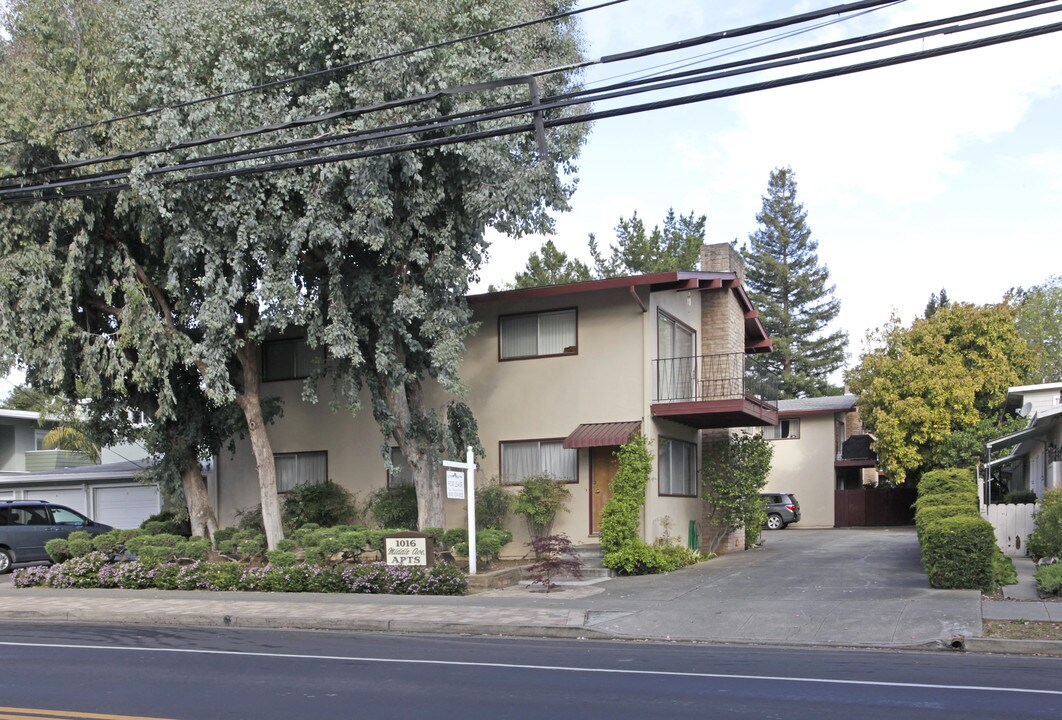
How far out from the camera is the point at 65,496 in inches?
1270

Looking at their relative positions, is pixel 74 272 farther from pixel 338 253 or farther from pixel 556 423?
pixel 556 423

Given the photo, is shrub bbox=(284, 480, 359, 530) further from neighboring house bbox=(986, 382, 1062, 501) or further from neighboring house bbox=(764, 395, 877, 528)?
neighboring house bbox=(764, 395, 877, 528)

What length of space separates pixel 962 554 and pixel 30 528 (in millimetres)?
21610

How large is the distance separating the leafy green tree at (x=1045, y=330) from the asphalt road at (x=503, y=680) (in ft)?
142

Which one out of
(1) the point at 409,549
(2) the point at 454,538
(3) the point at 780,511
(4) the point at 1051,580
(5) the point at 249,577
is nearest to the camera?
(4) the point at 1051,580

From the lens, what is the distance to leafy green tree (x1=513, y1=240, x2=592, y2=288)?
1986 inches

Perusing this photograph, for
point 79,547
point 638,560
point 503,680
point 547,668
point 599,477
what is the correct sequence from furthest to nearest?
1. point 599,477
2. point 79,547
3. point 638,560
4. point 547,668
5. point 503,680

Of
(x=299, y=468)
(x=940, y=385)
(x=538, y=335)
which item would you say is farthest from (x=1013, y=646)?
(x=940, y=385)

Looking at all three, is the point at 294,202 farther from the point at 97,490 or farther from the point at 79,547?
the point at 97,490

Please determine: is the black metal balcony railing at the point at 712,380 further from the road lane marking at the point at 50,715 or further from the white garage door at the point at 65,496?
the white garage door at the point at 65,496

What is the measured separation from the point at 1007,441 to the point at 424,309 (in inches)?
590

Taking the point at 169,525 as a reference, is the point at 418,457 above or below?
above

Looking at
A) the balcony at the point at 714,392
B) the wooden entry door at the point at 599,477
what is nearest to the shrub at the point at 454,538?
the wooden entry door at the point at 599,477

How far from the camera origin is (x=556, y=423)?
22266mm
